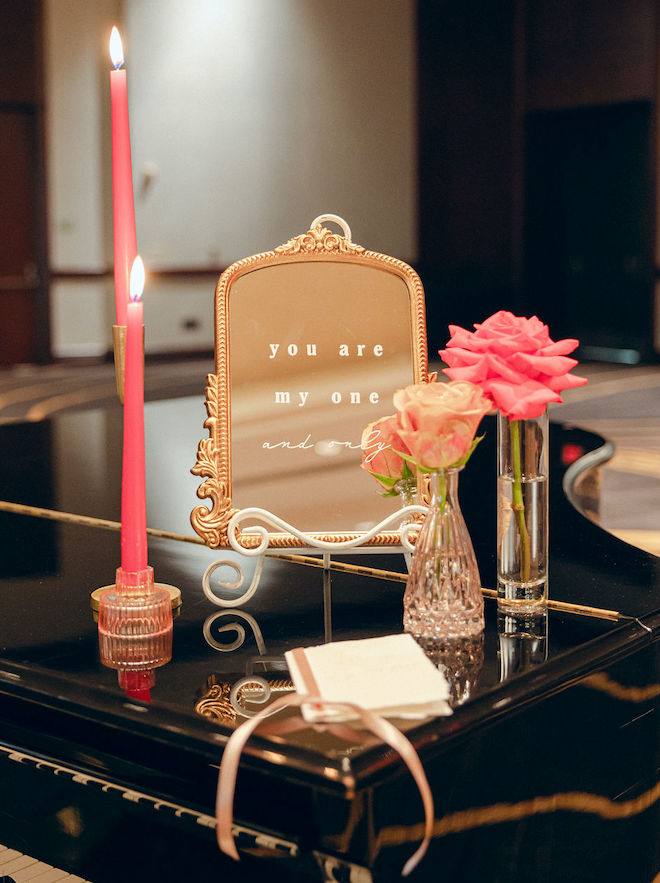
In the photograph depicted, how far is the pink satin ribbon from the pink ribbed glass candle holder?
206 mm

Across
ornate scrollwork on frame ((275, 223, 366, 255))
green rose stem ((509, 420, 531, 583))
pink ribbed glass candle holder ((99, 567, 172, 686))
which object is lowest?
pink ribbed glass candle holder ((99, 567, 172, 686))

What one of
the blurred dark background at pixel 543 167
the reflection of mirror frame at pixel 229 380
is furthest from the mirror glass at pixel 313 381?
the blurred dark background at pixel 543 167

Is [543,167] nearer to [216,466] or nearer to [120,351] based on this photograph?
[216,466]

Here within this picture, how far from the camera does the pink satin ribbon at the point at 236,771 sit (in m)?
0.77

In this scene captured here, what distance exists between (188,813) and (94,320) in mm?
9386

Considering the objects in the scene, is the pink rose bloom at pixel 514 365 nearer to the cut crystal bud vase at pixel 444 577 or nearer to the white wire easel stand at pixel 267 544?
the cut crystal bud vase at pixel 444 577

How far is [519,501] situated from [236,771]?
16.8 inches

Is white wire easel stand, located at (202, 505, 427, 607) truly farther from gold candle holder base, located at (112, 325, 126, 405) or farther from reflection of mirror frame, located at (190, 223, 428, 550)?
gold candle holder base, located at (112, 325, 126, 405)

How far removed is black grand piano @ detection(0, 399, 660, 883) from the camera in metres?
0.79

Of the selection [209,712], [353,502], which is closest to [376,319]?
[353,502]

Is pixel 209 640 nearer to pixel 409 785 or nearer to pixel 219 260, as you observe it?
pixel 409 785

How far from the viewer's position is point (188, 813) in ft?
2.76

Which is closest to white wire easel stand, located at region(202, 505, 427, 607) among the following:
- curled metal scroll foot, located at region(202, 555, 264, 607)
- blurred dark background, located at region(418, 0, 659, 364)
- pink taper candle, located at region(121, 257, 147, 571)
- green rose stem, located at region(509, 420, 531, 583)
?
curled metal scroll foot, located at region(202, 555, 264, 607)

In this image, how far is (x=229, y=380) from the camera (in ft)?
4.19
